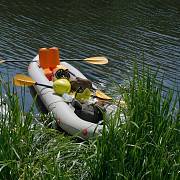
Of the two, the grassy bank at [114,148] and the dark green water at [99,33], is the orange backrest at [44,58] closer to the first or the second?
the dark green water at [99,33]

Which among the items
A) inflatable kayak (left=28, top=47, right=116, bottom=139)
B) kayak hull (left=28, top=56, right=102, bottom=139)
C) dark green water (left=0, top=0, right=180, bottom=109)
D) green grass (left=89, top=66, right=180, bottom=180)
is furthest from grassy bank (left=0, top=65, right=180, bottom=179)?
dark green water (left=0, top=0, right=180, bottom=109)

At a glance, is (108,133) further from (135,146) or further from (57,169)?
(57,169)

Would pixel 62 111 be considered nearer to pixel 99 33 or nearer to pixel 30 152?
pixel 30 152

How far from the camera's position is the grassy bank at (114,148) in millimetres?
2818

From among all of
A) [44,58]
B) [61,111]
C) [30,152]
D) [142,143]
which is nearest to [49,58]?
[44,58]

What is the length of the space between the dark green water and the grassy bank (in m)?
5.98

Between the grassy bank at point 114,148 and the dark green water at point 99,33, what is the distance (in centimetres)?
598

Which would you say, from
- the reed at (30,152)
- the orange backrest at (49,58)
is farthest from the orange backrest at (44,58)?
the reed at (30,152)

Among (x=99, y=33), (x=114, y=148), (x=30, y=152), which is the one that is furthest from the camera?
(x=99, y=33)

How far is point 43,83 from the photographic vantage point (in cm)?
862

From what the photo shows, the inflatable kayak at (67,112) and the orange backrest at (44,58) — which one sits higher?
the orange backrest at (44,58)

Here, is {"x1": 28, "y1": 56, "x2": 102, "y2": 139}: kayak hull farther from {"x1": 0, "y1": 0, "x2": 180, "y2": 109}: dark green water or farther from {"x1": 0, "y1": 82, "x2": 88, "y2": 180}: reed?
{"x1": 0, "y1": 82, "x2": 88, "y2": 180}: reed

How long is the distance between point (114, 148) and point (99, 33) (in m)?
12.1

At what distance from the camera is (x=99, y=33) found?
1475 centimetres
